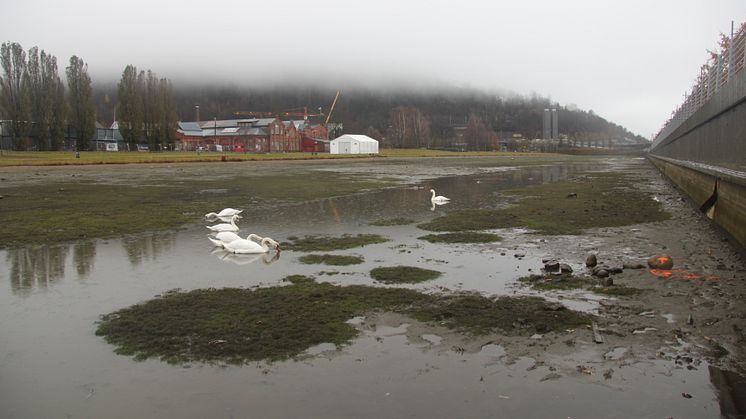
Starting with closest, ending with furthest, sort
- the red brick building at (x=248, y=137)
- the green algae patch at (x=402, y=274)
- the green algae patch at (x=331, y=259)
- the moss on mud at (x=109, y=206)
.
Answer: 1. the green algae patch at (x=402, y=274)
2. the green algae patch at (x=331, y=259)
3. the moss on mud at (x=109, y=206)
4. the red brick building at (x=248, y=137)

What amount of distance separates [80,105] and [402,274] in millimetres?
93375

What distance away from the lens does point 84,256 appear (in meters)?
12.5

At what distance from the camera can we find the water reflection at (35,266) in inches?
398

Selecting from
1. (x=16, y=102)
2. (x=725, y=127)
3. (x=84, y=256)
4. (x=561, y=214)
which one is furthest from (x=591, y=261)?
(x=16, y=102)

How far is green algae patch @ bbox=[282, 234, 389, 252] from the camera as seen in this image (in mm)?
13492

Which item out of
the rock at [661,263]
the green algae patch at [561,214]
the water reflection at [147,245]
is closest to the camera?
the rock at [661,263]

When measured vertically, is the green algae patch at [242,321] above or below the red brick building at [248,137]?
below

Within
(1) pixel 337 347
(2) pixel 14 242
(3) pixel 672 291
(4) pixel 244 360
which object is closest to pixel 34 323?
(4) pixel 244 360

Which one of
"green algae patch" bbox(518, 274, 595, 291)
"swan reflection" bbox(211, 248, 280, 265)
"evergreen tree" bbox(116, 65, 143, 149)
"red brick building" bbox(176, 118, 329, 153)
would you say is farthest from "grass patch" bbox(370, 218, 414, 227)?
"red brick building" bbox(176, 118, 329, 153)

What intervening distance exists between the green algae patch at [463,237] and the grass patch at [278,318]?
5.31 m

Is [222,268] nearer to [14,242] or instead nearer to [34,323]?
[34,323]

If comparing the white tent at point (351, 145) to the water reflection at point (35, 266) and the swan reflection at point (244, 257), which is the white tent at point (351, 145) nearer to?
the water reflection at point (35, 266)

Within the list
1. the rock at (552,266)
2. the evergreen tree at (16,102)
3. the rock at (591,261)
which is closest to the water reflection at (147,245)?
the rock at (552,266)

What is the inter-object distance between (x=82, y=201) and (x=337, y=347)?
20.5 meters
